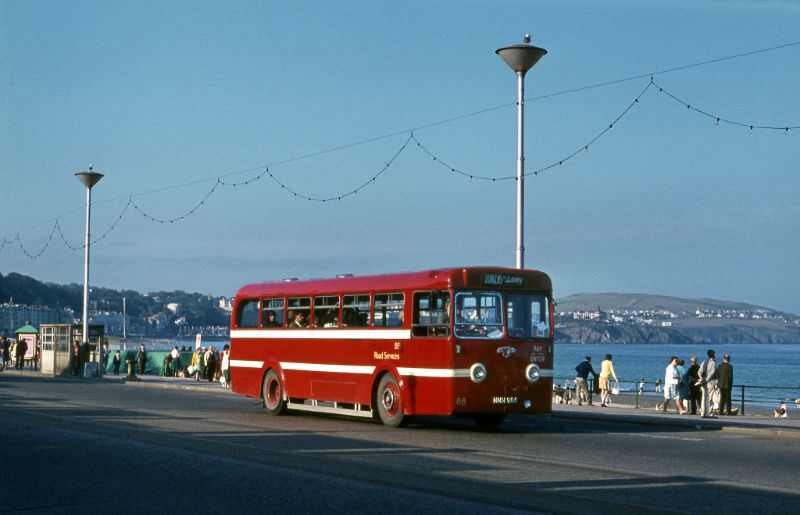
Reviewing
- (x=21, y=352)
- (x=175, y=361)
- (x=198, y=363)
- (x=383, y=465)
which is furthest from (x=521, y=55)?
(x=21, y=352)

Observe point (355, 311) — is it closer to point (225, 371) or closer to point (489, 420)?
point (489, 420)

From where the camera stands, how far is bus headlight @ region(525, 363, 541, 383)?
2308 cm

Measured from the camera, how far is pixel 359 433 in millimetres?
22141

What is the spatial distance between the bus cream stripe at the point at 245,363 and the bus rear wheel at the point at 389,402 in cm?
516

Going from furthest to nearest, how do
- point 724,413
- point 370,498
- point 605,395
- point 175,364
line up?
point 175,364 < point 605,395 < point 724,413 < point 370,498

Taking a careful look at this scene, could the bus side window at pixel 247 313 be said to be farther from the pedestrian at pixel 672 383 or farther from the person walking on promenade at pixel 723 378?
the person walking on promenade at pixel 723 378

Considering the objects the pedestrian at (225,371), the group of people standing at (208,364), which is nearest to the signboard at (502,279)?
the pedestrian at (225,371)

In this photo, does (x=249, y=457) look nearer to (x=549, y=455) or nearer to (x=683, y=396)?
(x=549, y=455)

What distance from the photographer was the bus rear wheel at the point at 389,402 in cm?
2377

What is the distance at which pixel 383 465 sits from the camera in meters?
15.6

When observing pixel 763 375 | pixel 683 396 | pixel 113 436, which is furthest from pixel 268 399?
pixel 763 375

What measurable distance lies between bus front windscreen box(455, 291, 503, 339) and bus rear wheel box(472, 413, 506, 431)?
2.16m

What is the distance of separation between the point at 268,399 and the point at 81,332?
29.1m

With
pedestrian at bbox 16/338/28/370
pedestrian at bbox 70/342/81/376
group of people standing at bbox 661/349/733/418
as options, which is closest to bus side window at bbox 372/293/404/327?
group of people standing at bbox 661/349/733/418
